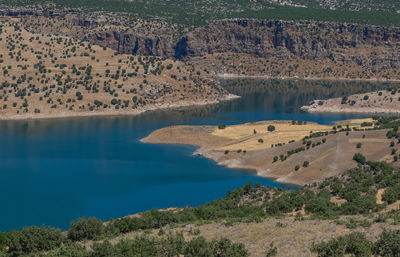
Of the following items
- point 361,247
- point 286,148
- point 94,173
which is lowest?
point 94,173

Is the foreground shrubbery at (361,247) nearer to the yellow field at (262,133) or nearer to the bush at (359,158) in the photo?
the bush at (359,158)

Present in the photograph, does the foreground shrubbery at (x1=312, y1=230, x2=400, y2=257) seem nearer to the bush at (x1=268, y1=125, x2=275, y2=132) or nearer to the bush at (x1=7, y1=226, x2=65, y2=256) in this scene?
the bush at (x1=7, y1=226, x2=65, y2=256)

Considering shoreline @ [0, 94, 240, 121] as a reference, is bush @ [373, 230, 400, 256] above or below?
above

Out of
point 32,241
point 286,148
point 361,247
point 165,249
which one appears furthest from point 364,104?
point 361,247

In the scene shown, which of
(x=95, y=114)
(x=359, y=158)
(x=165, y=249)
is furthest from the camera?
(x=95, y=114)

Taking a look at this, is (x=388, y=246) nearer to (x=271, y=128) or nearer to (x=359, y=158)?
(x=359, y=158)

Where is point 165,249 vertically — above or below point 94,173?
above

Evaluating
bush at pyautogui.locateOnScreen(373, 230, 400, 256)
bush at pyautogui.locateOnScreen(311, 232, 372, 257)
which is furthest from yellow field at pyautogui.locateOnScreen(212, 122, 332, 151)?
bush at pyautogui.locateOnScreen(373, 230, 400, 256)

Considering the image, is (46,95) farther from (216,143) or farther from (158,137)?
(216,143)
